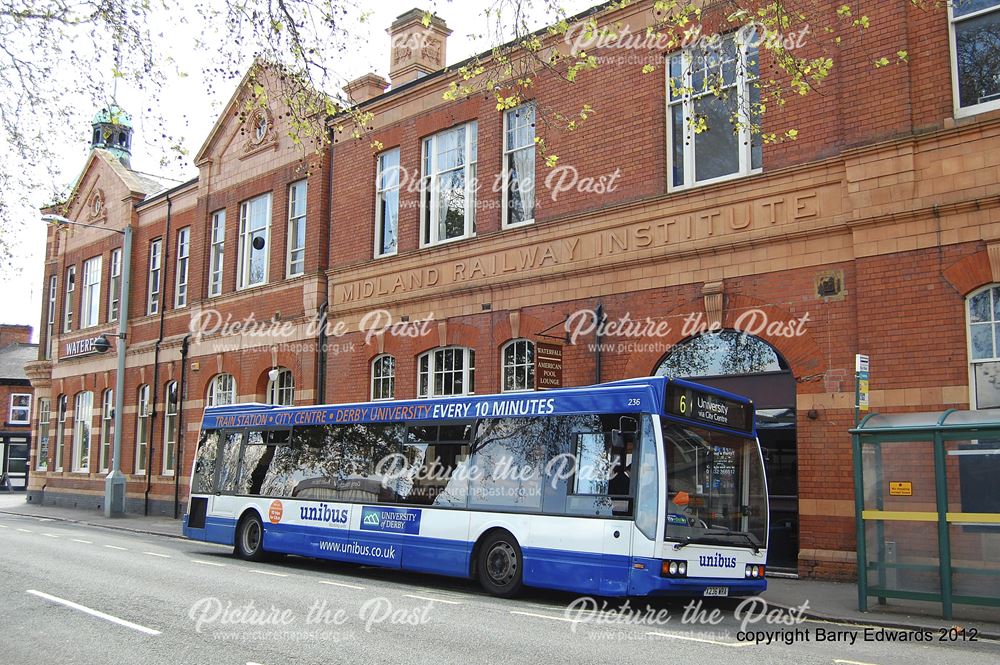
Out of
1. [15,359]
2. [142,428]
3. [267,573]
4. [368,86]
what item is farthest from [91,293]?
[267,573]

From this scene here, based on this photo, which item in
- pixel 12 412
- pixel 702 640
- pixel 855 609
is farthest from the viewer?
pixel 12 412

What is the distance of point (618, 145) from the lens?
16.9 m

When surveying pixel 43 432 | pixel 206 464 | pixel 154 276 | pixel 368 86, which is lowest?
pixel 206 464

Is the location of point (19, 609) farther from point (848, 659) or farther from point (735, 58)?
point (735, 58)

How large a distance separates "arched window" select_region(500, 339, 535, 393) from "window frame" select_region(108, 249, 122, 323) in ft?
64.5

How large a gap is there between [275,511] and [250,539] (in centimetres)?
109

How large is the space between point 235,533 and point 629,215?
9203mm

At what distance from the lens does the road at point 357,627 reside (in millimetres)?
7949

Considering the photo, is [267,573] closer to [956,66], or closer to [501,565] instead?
[501,565]

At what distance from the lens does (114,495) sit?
2741cm

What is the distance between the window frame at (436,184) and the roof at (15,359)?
131ft

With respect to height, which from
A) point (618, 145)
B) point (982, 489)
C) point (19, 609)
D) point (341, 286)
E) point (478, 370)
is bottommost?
point (19, 609)

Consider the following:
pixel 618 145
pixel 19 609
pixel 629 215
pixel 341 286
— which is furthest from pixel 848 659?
pixel 341 286

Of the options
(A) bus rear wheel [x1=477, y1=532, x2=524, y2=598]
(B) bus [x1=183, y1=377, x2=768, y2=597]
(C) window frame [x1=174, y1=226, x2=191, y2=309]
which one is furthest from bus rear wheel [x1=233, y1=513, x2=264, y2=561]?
(C) window frame [x1=174, y1=226, x2=191, y2=309]
